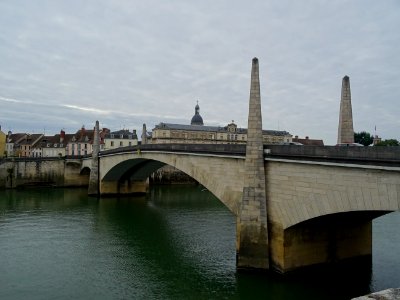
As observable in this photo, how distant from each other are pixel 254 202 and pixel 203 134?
80.7m

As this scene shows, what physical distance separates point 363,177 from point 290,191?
162 inches

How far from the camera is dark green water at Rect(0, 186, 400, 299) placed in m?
17.1

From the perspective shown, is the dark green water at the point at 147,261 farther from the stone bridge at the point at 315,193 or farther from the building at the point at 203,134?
the building at the point at 203,134

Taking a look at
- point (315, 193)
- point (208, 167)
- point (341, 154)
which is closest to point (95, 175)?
point (208, 167)

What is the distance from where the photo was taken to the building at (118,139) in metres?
88.2

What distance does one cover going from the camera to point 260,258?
18500 millimetres

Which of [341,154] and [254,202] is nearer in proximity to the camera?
[341,154]

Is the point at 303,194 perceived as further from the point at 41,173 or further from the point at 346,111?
the point at 41,173

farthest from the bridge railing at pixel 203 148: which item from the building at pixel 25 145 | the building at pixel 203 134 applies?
the building at pixel 25 145

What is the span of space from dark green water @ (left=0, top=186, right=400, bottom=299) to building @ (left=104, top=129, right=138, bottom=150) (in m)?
50.9

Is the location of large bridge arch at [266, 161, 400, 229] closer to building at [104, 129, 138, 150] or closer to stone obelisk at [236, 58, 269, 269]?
stone obelisk at [236, 58, 269, 269]

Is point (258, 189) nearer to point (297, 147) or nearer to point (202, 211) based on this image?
point (297, 147)

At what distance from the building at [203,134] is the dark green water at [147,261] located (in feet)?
193

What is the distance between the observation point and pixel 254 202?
19047mm
